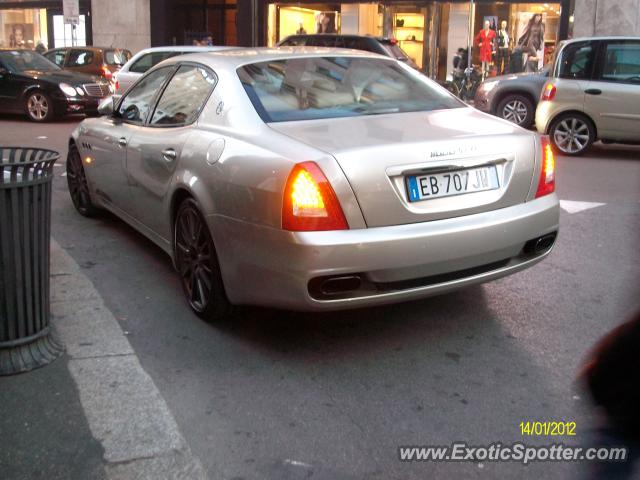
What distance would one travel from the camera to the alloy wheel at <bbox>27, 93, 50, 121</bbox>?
1584cm

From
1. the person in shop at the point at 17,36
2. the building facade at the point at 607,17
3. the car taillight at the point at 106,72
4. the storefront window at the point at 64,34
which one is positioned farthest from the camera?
the person in shop at the point at 17,36

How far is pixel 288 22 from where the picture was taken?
23922 mm

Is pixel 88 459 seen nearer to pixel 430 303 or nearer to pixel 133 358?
pixel 133 358

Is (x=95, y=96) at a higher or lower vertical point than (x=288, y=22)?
lower

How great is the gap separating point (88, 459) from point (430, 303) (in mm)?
2415

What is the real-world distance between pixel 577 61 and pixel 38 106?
10.4m

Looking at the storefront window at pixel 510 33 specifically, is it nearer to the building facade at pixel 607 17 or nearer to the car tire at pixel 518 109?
the building facade at pixel 607 17

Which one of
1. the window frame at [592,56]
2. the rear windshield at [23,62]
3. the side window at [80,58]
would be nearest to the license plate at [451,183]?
the window frame at [592,56]

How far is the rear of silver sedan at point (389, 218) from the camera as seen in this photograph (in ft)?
12.0

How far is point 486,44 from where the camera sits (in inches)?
827

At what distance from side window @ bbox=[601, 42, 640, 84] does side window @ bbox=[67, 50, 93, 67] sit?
41.0 feet

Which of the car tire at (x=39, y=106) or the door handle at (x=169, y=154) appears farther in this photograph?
the car tire at (x=39, y=106)

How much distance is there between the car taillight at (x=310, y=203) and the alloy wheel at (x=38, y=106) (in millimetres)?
13457

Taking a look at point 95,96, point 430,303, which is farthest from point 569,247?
point 95,96
